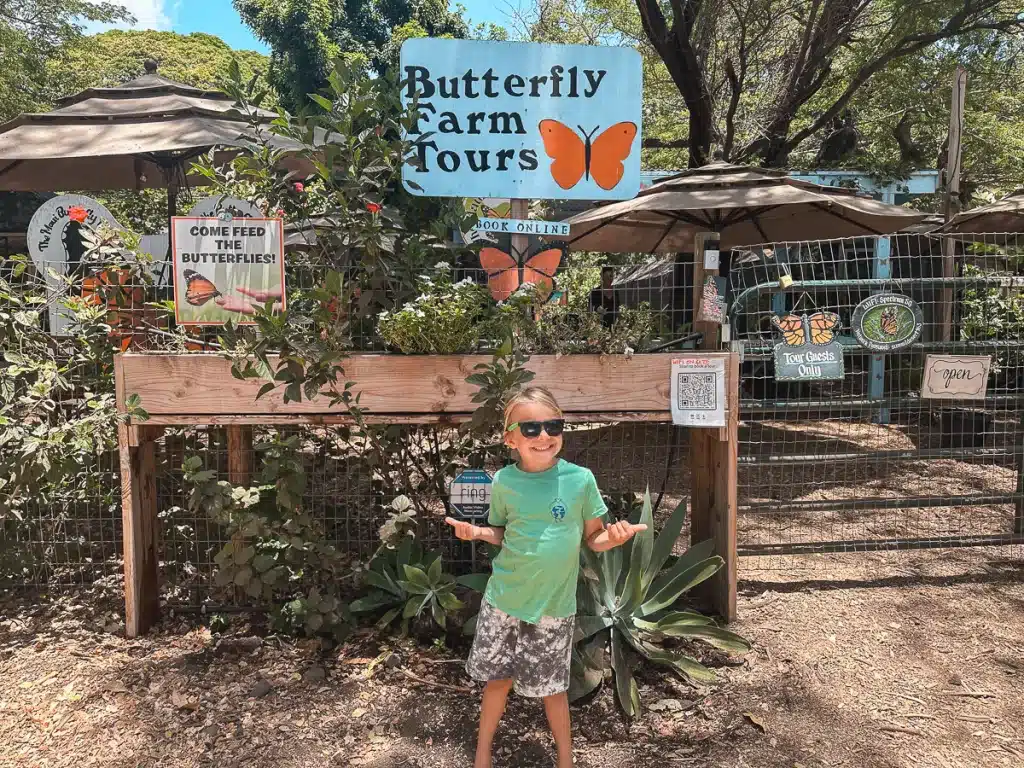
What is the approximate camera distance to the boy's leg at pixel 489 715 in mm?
2203

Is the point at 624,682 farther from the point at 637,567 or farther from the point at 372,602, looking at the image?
the point at 372,602

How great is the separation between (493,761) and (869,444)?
5.52 m

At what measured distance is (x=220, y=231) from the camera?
9.53 feet

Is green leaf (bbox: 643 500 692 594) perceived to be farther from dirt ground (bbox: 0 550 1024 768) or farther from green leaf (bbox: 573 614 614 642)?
dirt ground (bbox: 0 550 1024 768)

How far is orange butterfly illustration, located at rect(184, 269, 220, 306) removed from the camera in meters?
2.91

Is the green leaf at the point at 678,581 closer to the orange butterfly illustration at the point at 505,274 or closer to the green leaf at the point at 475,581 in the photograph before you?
the green leaf at the point at 475,581

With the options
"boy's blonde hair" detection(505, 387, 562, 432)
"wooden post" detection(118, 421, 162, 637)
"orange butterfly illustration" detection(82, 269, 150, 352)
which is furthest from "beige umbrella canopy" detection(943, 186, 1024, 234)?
"wooden post" detection(118, 421, 162, 637)

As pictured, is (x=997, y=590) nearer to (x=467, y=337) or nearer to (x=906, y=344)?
(x=906, y=344)

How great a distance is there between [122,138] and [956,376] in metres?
5.48

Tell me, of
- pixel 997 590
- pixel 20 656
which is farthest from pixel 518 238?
pixel 997 590

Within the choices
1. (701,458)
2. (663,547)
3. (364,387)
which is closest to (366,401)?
(364,387)

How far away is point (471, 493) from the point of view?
3041 millimetres

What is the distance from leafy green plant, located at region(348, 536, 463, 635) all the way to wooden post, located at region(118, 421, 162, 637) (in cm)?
96

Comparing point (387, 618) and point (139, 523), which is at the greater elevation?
point (139, 523)
